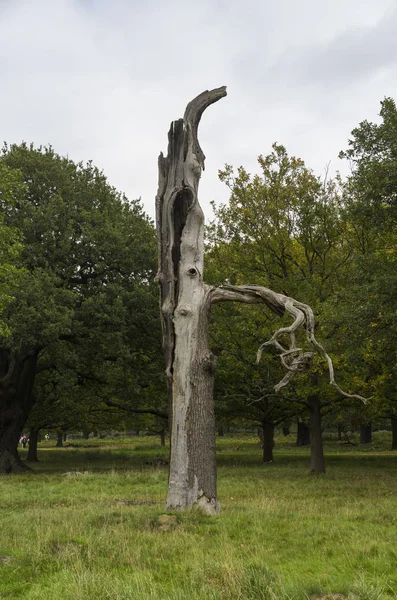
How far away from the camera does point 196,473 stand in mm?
11812

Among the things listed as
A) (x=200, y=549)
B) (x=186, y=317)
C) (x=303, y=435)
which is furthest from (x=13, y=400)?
(x=303, y=435)

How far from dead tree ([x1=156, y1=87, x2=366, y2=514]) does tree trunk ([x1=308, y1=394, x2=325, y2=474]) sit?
1177cm

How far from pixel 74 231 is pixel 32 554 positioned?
2061 cm

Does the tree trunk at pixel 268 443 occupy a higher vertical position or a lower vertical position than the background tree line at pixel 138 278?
lower

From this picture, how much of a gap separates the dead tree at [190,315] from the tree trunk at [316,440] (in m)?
11.8

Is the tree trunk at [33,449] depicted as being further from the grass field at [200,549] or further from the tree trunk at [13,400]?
the grass field at [200,549]

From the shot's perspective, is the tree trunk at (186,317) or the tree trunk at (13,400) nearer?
the tree trunk at (186,317)

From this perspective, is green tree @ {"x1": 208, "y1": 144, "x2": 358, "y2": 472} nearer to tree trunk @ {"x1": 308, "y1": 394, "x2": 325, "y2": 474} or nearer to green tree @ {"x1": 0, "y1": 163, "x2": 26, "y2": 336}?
tree trunk @ {"x1": 308, "y1": 394, "x2": 325, "y2": 474}

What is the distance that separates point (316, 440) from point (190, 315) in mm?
13816

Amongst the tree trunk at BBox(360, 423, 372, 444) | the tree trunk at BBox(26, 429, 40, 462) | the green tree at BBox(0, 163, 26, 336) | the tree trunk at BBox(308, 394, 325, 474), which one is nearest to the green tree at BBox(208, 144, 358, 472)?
the tree trunk at BBox(308, 394, 325, 474)

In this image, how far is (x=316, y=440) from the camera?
78.7 ft

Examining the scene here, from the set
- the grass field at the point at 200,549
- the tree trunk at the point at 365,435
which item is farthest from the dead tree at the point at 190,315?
the tree trunk at the point at 365,435

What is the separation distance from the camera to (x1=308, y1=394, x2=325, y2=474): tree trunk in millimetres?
23438

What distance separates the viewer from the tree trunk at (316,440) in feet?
76.9
